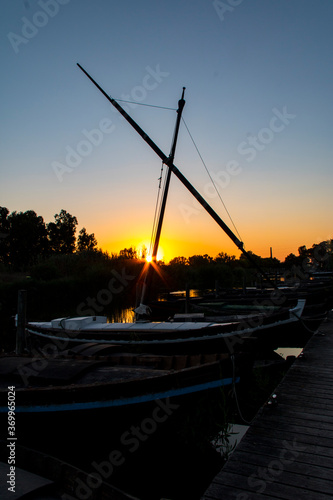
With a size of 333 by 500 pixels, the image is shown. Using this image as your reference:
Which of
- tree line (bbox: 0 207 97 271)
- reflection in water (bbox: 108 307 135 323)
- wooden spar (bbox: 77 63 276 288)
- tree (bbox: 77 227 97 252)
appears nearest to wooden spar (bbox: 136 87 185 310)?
wooden spar (bbox: 77 63 276 288)

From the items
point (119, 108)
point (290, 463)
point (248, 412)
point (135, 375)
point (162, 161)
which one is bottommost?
A: point (248, 412)

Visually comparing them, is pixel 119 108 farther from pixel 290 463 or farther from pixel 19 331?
pixel 290 463

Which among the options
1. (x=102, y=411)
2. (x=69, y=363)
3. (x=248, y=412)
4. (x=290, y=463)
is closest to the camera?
(x=290, y=463)

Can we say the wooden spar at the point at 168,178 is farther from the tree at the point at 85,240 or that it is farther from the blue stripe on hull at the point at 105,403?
the tree at the point at 85,240

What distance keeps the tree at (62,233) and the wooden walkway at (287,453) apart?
8003cm

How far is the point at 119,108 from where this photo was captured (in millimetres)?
15758

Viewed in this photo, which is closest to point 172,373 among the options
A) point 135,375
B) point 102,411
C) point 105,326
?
point 135,375

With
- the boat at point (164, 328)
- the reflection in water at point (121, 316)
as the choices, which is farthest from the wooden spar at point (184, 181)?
the reflection in water at point (121, 316)

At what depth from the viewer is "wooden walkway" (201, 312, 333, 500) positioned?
13.4 feet

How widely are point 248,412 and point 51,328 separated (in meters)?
8.35

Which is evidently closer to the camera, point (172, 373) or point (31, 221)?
point (172, 373)

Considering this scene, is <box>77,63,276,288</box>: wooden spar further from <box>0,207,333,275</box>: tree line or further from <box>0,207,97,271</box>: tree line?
<box>0,207,97,271</box>: tree line

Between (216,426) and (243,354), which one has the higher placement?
(243,354)

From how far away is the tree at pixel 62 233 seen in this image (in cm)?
8225
